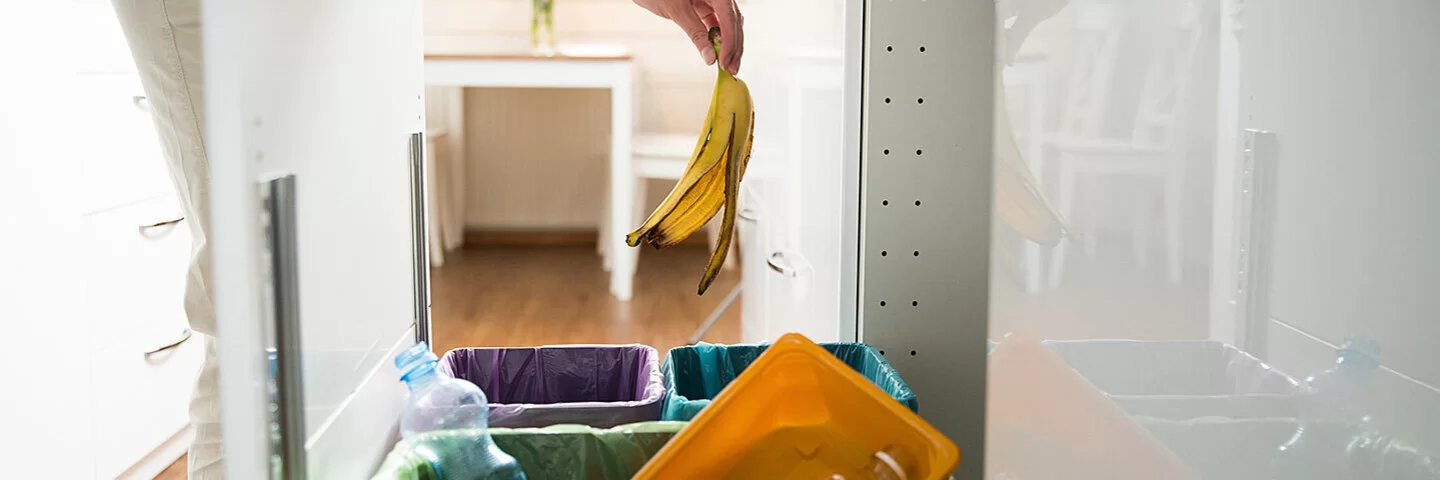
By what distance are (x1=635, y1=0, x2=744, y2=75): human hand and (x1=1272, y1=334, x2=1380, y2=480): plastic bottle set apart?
0.39 meters

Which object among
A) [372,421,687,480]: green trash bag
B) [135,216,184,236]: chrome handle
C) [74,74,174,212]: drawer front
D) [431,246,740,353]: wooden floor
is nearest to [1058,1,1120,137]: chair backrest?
[372,421,687,480]: green trash bag

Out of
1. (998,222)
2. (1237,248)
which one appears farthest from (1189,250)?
(998,222)

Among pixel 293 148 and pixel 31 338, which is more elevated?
pixel 293 148

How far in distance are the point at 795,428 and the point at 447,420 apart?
291mm

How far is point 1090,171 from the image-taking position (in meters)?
0.71

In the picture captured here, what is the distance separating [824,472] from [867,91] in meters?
0.37

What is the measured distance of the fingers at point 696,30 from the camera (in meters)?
0.76

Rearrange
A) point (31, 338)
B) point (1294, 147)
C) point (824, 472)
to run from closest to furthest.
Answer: point (1294, 147) < point (824, 472) < point (31, 338)

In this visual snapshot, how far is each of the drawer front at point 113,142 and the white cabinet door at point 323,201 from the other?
2.91ft

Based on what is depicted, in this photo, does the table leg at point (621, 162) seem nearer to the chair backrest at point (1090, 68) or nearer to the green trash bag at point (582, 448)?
the green trash bag at point (582, 448)

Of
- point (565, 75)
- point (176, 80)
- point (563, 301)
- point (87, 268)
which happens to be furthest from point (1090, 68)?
point (563, 301)

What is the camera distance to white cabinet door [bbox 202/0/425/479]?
0.53 meters

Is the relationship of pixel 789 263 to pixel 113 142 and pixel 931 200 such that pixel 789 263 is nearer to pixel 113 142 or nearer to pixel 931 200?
pixel 931 200

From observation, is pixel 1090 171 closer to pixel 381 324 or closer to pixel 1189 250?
pixel 1189 250
